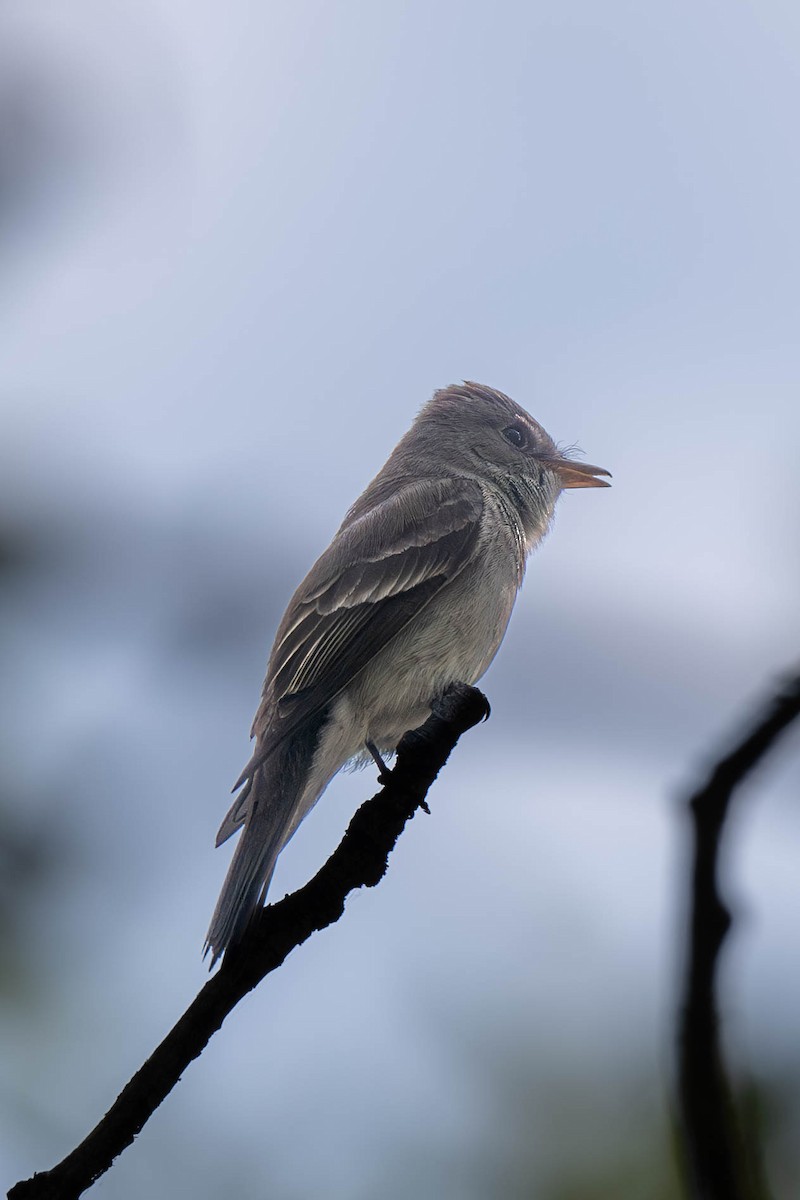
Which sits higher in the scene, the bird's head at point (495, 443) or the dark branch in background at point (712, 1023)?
the dark branch in background at point (712, 1023)

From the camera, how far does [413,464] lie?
545 cm

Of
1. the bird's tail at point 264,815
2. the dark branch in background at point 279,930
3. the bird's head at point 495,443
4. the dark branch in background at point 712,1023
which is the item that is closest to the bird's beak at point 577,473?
the bird's head at point 495,443

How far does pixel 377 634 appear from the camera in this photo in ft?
13.4

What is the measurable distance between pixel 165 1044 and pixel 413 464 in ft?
12.1

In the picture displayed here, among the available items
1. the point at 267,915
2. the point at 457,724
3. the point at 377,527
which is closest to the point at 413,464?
the point at 377,527

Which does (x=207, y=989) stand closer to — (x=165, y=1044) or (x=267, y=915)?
(x=165, y=1044)

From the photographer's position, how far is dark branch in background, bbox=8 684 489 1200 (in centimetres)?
187

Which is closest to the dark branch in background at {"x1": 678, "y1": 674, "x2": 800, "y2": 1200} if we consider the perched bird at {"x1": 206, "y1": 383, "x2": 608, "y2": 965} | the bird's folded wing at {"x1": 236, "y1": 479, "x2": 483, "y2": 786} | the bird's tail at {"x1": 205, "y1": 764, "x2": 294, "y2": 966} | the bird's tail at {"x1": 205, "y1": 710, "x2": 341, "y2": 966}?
the bird's tail at {"x1": 205, "y1": 764, "x2": 294, "y2": 966}

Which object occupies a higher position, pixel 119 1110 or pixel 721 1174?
pixel 721 1174

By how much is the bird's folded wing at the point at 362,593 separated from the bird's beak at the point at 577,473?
76cm

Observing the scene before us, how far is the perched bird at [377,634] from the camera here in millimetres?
3666

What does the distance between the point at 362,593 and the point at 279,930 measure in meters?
1.99

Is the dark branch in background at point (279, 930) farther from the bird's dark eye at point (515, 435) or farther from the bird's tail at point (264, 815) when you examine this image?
the bird's dark eye at point (515, 435)

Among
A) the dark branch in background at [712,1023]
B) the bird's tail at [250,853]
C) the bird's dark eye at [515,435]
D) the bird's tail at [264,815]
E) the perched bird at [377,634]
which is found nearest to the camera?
the dark branch in background at [712,1023]
